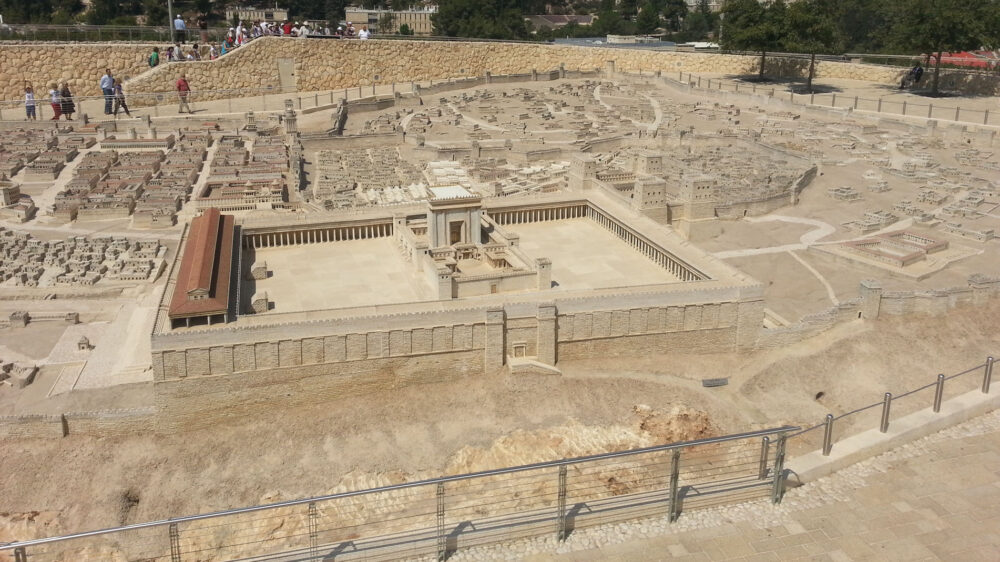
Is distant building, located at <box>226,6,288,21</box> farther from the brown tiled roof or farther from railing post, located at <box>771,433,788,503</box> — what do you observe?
Result: railing post, located at <box>771,433,788,503</box>

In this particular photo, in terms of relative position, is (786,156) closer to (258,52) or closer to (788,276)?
(788,276)

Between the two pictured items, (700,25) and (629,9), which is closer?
(700,25)

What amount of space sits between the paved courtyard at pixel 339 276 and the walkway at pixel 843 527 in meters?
20.2

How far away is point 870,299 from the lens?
118 feet

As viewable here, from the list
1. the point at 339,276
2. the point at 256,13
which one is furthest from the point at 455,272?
the point at 256,13

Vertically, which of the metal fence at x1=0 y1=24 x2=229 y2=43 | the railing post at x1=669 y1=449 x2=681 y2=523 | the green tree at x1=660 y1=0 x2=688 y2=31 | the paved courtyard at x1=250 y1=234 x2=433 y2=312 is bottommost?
the paved courtyard at x1=250 y1=234 x2=433 y2=312

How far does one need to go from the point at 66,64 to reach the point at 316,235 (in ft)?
145

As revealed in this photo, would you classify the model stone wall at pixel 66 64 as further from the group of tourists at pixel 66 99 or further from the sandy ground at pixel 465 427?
the sandy ground at pixel 465 427

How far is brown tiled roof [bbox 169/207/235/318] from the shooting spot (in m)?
30.2

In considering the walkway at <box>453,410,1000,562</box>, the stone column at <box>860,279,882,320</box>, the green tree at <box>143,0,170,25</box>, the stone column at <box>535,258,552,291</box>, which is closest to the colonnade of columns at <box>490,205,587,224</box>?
the stone column at <box>535,258,552,291</box>

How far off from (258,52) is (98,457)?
188ft

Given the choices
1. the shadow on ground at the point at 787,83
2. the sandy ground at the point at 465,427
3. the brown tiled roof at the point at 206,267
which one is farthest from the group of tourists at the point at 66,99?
the shadow on ground at the point at 787,83

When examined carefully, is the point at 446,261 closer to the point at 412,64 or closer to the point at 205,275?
the point at 205,275

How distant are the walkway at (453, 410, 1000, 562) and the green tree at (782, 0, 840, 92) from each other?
7252 centimetres
